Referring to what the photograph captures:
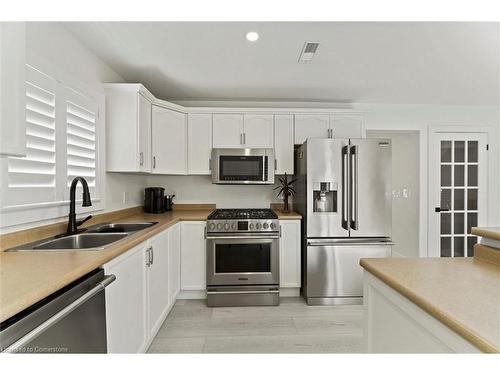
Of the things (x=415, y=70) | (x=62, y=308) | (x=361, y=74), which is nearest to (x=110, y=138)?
(x=62, y=308)

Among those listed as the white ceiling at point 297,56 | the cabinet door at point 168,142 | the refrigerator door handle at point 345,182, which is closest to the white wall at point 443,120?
the white ceiling at point 297,56

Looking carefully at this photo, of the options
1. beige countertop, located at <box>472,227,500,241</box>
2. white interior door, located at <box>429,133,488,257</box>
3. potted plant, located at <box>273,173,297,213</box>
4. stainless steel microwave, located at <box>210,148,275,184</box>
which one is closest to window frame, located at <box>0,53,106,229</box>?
stainless steel microwave, located at <box>210,148,275,184</box>

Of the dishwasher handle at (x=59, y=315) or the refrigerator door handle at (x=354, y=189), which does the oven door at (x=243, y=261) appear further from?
the dishwasher handle at (x=59, y=315)

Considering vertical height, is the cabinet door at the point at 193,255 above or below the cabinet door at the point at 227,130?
below

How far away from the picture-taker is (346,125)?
3301 millimetres

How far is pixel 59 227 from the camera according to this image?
1789 millimetres

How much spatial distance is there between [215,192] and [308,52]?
2.08 metres

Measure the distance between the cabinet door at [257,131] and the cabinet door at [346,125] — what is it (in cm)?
Answer: 81

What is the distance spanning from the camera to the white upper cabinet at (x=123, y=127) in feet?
8.04

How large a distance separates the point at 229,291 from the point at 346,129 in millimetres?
2414

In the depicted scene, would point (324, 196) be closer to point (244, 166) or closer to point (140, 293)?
point (244, 166)

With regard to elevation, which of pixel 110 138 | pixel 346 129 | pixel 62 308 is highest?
pixel 346 129

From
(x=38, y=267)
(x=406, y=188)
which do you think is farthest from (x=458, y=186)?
(x=38, y=267)
